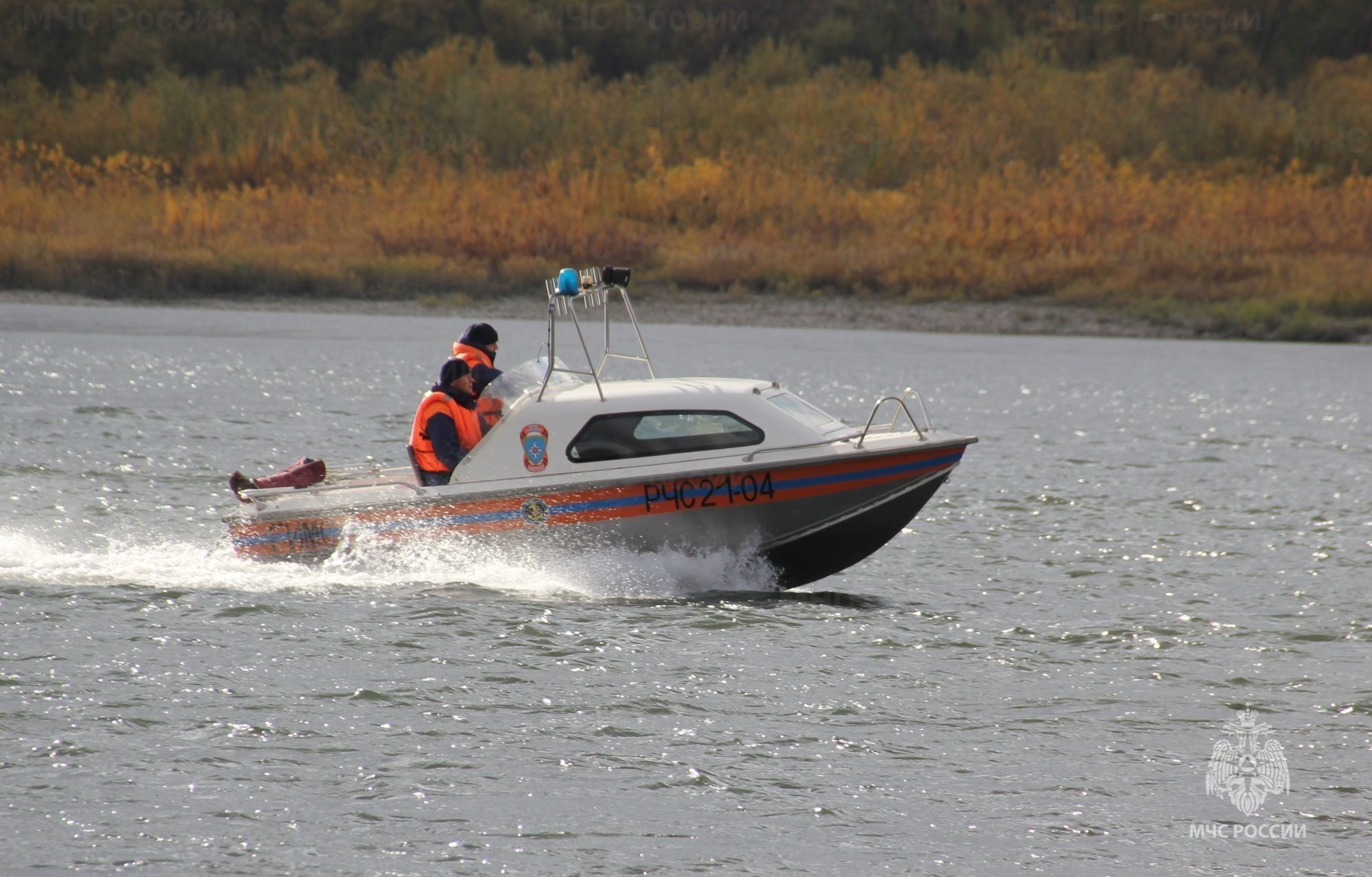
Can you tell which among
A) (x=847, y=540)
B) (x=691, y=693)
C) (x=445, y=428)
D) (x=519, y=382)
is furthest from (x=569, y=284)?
(x=691, y=693)

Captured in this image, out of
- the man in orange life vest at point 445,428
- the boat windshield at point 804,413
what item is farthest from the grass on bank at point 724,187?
the man in orange life vest at point 445,428

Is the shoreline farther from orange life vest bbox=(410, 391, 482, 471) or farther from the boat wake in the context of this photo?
orange life vest bbox=(410, 391, 482, 471)

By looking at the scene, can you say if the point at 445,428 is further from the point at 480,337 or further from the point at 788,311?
the point at 788,311

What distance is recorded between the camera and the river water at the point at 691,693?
6734 mm

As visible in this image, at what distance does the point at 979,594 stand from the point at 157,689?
590 cm

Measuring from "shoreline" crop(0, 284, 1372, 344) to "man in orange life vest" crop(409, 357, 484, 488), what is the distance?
26774 millimetres

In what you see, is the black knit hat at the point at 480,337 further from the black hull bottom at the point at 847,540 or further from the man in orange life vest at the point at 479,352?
the black hull bottom at the point at 847,540

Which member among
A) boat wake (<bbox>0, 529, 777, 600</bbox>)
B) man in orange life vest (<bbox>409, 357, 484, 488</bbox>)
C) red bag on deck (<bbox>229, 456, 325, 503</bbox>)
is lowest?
boat wake (<bbox>0, 529, 777, 600</bbox>)

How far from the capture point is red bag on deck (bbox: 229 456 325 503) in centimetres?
1089

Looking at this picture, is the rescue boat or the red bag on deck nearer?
the rescue boat

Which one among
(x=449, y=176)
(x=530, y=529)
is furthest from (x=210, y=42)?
(x=530, y=529)

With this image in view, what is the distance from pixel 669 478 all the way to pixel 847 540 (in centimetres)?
134

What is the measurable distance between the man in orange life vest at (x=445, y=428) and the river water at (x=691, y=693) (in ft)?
1.90

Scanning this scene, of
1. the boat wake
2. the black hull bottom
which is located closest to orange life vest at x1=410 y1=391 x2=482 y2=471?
the boat wake
